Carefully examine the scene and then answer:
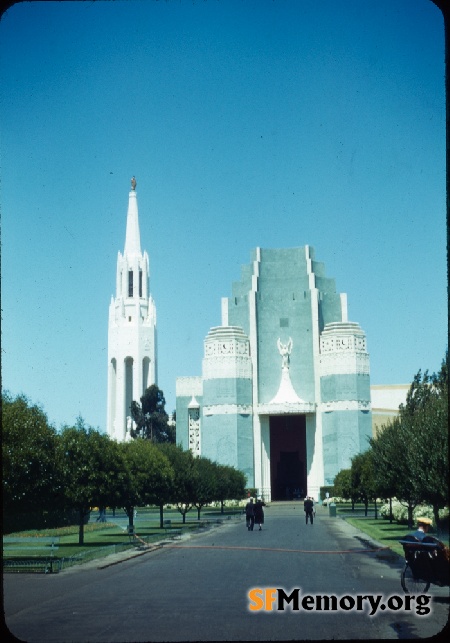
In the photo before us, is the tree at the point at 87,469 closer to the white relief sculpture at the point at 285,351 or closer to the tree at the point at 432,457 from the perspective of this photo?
the tree at the point at 432,457

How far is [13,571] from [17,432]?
381cm

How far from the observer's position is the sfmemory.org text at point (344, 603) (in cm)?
1170

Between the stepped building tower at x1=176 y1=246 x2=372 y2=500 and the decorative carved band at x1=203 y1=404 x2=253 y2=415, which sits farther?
the decorative carved band at x1=203 y1=404 x2=253 y2=415

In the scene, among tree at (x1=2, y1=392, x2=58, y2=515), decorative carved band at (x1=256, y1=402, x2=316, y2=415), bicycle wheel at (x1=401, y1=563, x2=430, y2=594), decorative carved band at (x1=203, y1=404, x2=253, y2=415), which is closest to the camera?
bicycle wheel at (x1=401, y1=563, x2=430, y2=594)

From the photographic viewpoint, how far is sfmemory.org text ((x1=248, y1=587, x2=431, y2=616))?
460 inches

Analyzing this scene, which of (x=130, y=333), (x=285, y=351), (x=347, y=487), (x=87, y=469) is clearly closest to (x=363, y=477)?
(x=347, y=487)

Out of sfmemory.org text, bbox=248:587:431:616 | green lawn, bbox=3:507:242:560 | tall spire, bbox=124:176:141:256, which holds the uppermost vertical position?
tall spire, bbox=124:176:141:256

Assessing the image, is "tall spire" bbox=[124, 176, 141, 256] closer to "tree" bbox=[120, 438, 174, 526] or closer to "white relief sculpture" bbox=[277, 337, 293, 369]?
"white relief sculpture" bbox=[277, 337, 293, 369]

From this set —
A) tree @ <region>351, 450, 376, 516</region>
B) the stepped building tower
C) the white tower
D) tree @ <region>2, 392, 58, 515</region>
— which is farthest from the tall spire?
tree @ <region>2, 392, 58, 515</region>

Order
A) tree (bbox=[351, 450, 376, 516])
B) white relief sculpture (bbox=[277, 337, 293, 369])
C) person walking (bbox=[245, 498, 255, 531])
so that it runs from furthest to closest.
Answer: white relief sculpture (bbox=[277, 337, 293, 369])
tree (bbox=[351, 450, 376, 516])
person walking (bbox=[245, 498, 255, 531])

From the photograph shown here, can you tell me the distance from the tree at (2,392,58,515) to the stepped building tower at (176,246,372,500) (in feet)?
206

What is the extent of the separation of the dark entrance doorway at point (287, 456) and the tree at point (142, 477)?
55.6 meters

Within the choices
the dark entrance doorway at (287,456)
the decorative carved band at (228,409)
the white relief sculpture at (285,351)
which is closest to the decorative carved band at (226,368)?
the decorative carved band at (228,409)

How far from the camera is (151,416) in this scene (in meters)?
98.6
